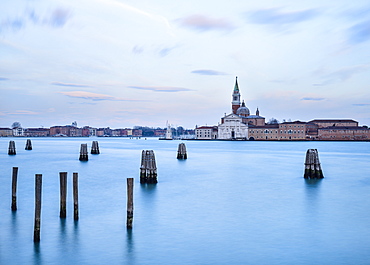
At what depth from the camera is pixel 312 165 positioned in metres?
21.6

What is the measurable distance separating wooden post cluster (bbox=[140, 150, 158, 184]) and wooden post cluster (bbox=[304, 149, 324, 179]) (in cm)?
708

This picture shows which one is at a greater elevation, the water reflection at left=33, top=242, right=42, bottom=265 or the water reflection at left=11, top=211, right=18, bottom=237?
the water reflection at left=11, top=211, right=18, bottom=237

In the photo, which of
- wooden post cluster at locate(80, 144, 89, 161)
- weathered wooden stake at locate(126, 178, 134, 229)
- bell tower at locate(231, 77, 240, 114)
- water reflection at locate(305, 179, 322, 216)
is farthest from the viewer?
bell tower at locate(231, 77, 240, 114)

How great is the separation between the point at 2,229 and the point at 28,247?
6.56 feet

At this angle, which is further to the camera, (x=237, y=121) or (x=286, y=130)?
(x=237, y=121)

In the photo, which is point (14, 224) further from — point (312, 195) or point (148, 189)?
point (312, 195)

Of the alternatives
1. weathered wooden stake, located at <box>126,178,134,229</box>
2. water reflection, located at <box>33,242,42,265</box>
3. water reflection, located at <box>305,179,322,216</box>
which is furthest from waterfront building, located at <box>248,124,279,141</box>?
water reflection, located at <box>33,242,42,265</box>

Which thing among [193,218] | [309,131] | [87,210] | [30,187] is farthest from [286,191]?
[309,131]

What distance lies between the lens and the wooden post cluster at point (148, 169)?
18.2 metres

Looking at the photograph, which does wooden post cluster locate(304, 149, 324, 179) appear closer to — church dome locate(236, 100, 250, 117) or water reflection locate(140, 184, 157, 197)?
water reflection locate(140, 184, 157, 197)

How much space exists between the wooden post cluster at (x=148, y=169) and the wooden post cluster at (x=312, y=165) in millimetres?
7082

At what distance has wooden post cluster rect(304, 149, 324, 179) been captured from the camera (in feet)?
66.8

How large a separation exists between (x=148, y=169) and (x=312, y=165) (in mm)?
8094

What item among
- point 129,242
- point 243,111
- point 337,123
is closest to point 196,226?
point 129,242
